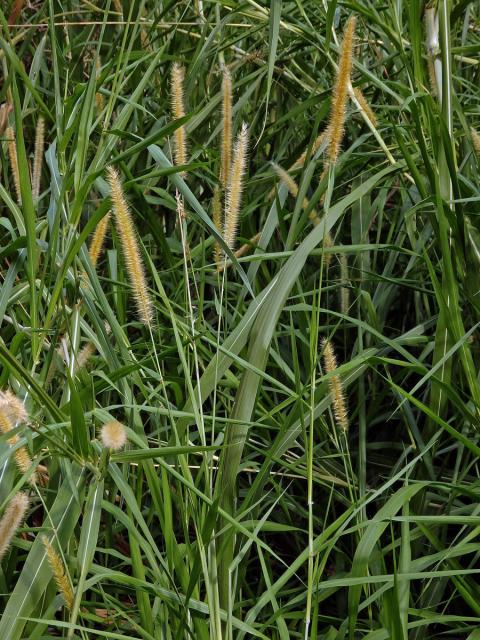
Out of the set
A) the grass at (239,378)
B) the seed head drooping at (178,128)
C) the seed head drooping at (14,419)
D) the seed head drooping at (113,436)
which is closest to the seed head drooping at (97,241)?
the grass at (239,378)

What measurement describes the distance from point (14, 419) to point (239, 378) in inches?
21.8

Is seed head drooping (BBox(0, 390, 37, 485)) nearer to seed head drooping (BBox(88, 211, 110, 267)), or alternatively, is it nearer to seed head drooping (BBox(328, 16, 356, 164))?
seed head drooping (BBox(88, 211, 110, 267))

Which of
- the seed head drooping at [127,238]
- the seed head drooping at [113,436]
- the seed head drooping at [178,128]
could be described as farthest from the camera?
the seed head drooping at [178,128]

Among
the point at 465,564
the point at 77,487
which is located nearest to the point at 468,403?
the point at 465,564

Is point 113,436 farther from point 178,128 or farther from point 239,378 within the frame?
point 239,378

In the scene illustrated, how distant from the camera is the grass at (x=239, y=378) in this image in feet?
3.49

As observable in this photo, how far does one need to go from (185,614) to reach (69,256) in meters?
0.41

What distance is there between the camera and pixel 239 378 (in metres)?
1.52

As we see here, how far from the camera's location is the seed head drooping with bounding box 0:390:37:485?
945mm

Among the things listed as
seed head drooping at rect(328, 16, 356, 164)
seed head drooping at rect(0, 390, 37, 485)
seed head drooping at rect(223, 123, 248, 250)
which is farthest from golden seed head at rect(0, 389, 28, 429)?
seed head drooping at rect(328, 16, 356, 164)

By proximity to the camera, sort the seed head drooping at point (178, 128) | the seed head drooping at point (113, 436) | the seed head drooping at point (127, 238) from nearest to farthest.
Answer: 1. the seed head drooping at point (113, 436)
2. the seed head drooping at point (127, 238)
3. the seed head drooping at point (178, 128)

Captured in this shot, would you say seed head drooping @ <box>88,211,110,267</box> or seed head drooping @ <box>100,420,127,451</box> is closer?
seed head drooping @ <box>100,420,127,451</box>

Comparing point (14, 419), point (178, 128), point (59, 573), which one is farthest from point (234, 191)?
point (59, 573)

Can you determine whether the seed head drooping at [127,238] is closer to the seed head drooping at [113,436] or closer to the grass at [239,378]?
the grass at [239,378]
